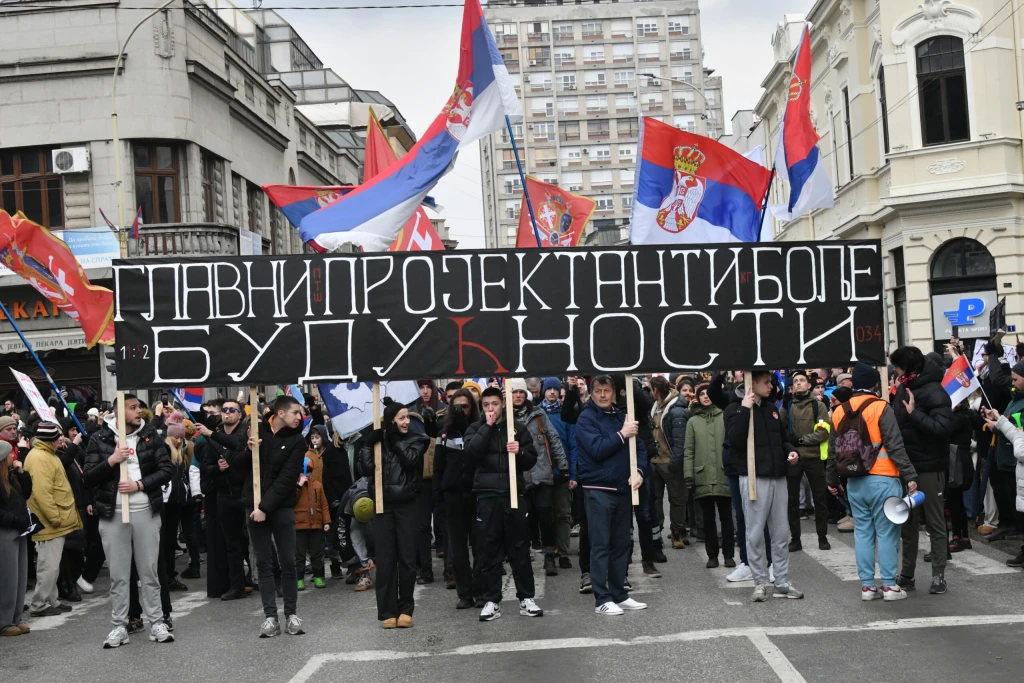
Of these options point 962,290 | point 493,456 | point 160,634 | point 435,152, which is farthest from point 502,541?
point 962,290

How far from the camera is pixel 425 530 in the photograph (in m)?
12.5

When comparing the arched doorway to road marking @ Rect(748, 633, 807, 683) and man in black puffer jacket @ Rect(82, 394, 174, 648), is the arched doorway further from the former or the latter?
man in black puffer jacket @ Rect(82, 394, 174, 648)

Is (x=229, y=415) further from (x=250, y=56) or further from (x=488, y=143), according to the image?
(x=488, y=143)

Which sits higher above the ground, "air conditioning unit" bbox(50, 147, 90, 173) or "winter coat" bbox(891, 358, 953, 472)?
Result: "air conditioning unit" bbox(50, 147, 90, 173)

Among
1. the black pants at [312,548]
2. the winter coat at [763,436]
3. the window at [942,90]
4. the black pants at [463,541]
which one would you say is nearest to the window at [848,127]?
the window at [942,90]

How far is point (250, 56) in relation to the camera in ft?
180

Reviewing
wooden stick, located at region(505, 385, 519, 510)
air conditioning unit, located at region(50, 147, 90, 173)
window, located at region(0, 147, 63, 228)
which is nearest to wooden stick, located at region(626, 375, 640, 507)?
wooden stick, located at region(505, 385, 519, 510)

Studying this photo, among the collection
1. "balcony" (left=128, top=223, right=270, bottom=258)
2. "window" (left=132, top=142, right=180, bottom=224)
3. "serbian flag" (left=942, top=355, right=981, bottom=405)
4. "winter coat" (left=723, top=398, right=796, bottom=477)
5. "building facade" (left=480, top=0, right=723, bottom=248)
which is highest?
"building facade" (left=480, top=0, right=723, bottom=248)

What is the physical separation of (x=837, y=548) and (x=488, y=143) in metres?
96.5

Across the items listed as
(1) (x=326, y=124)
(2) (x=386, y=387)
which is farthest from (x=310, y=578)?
(1) (x=326, y=124)

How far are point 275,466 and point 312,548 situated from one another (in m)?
2.98

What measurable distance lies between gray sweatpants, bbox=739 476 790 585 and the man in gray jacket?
2548mm

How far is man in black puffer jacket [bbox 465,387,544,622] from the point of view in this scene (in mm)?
10523

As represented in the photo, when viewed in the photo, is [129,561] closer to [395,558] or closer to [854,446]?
[395,558]
